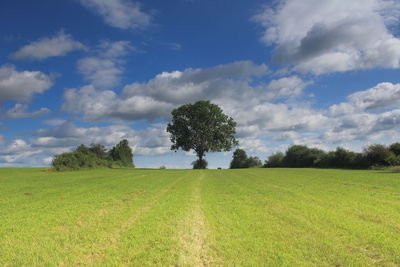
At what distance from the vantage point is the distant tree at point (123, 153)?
97.6 metres

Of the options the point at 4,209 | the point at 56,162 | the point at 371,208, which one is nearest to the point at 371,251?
the point at 371,208

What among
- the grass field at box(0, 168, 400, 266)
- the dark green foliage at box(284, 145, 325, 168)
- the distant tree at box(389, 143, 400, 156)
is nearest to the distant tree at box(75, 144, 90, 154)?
the dark green foliage at box(284, 145, 325, 168)

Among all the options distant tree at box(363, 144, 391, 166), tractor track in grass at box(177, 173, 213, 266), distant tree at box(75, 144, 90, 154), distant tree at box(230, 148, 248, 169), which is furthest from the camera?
distant tree at box(230, 148, 248, 169)

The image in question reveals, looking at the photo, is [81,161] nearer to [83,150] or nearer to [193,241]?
[83,150]

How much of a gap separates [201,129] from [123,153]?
137 feet

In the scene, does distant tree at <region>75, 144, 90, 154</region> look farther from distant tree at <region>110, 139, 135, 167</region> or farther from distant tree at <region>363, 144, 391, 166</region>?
distant tree at <region>363, 144, 391, 166</region>

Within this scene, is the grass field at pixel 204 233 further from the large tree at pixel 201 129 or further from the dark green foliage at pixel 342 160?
the large tree at pixel 201 129

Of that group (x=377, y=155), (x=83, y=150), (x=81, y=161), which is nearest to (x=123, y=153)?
(x=83, y=150)

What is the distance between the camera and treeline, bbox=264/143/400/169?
47.0m

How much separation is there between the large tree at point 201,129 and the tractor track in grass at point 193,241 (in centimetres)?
5828

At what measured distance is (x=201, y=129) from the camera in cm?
6931

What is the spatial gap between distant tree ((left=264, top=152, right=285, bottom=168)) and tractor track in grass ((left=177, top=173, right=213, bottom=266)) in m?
80.2

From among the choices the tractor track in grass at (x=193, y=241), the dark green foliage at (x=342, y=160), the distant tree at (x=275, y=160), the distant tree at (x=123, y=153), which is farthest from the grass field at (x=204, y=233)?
the distant tree at (x=123, y=153)

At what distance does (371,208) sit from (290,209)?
3291 mm
